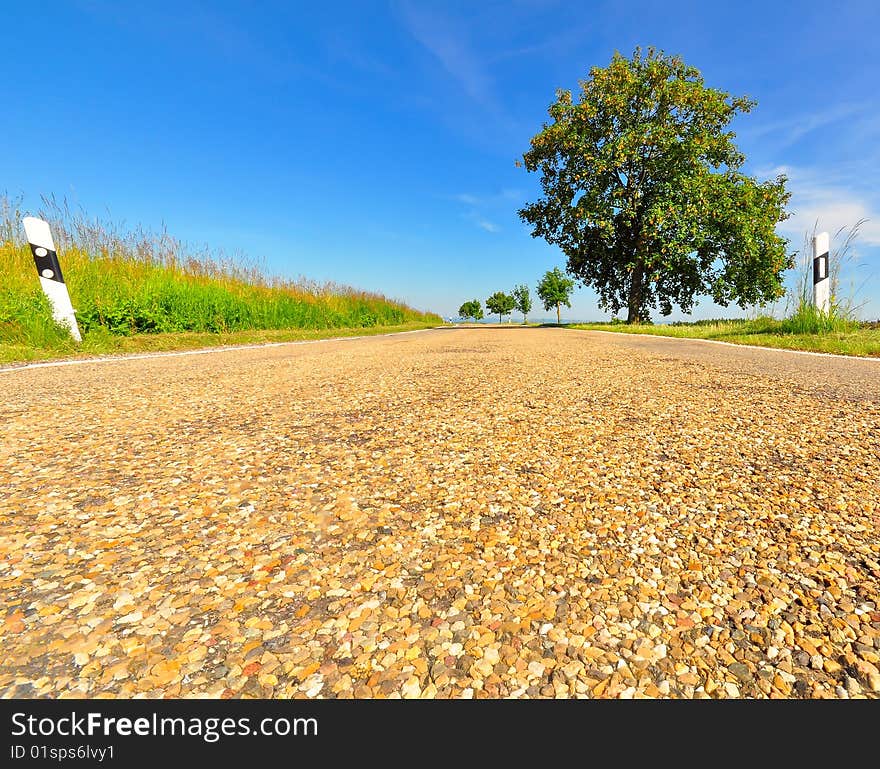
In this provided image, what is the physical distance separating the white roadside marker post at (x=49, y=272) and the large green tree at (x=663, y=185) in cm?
1953

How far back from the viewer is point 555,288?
54.4 m

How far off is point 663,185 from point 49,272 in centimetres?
2182

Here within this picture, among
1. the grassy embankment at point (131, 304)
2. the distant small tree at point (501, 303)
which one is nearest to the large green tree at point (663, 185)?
the grassy embankment at point (131, 304)

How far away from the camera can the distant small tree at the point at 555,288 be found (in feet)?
179

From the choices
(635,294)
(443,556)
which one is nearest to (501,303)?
(635,294)

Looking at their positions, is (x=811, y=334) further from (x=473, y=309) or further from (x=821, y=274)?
(x=473, y=309)

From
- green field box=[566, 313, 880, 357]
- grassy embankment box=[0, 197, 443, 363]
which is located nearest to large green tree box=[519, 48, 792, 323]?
green field box=[566, 313, 880, 357]

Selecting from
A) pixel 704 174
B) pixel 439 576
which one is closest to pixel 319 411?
pixel 439 576

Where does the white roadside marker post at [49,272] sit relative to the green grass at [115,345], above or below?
above

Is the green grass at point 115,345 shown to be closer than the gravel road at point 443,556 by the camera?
No

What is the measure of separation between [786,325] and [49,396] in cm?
1268

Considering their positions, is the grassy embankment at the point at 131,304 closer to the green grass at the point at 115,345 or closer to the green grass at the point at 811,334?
the green grass at the point at 115,345

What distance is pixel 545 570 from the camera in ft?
4.13
